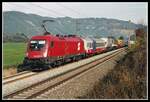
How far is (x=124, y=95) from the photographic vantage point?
45.6ft

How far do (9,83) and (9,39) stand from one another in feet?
280

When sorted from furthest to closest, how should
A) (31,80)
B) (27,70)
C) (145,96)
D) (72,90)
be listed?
(27,70) < (31,80) < (72,90) < (145,96)

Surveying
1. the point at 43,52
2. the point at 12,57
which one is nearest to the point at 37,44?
the point at 43,52

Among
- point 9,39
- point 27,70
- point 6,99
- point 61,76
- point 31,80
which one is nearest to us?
point 6,99

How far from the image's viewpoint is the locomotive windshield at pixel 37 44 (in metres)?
26.8

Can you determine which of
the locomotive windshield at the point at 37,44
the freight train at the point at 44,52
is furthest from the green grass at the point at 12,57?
the locomotive windshield at the point at 37,44

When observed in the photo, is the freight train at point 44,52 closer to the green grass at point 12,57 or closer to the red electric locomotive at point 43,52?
the red electric locomotive at point 43,52

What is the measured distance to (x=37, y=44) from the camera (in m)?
27.0

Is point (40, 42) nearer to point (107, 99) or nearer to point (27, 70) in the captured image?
point (27, 70)

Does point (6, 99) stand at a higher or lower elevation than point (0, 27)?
lower

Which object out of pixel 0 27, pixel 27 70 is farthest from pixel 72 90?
pixel 27 70

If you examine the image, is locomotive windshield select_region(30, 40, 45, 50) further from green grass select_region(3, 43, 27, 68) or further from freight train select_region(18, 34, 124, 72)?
green grass select_region(3, 43, 27, 68)

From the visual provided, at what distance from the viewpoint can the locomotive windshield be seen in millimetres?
26812

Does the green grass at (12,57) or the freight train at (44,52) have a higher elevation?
the freight train at (44,52)
